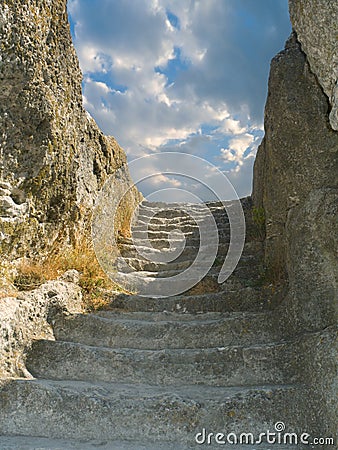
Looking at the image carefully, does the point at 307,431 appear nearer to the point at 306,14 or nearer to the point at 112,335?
the point at 112,335

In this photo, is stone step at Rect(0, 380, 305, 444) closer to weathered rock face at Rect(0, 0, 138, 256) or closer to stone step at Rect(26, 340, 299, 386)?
stone step at Rect(26, 340, 299, 386)

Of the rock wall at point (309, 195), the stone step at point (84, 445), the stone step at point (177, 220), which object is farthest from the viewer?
the stone step at point (177, 220)

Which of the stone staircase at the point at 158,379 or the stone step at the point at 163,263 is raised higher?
the stone step at the point at 163,263

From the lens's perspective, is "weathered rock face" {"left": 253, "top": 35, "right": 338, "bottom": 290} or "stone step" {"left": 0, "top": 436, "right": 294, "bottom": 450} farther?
"weathered rock face" {"left": 253, "top": 35, "right": 338, "bottom": 290}

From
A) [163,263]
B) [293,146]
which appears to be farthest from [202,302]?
[293,146]

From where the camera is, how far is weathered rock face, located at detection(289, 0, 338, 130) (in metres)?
2.88

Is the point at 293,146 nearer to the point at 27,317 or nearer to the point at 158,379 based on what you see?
the point at 158,379

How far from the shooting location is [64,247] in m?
4.63

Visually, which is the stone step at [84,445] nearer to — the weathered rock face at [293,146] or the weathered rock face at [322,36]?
the weathered rock face at [293,146]

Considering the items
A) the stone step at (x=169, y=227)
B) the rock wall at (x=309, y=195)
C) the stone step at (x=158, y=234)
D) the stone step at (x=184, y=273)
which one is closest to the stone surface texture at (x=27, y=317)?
the stone step at (x=184, y=273)

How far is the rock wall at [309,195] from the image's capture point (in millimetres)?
2713

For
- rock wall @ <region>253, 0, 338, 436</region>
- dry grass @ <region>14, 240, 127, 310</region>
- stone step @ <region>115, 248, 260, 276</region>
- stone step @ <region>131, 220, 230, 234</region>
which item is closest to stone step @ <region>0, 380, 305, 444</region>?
rock wall @ <region>253, 0, 338, 436</region>

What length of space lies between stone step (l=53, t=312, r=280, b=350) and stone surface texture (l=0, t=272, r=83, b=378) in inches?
5.8

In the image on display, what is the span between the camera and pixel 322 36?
9.88ft
